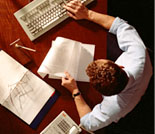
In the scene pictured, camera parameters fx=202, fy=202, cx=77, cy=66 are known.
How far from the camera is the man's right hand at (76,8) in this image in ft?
3.81

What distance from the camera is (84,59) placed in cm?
116

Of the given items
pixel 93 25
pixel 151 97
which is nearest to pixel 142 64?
pixel 93 25

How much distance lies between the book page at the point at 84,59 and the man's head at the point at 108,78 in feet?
0.79

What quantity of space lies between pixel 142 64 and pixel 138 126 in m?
0.63

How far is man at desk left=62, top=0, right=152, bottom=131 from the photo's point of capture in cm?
90

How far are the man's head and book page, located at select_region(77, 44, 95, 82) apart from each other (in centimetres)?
24

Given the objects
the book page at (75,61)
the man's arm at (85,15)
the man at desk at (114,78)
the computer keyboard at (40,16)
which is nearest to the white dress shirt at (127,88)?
the man at desk at (114,78)

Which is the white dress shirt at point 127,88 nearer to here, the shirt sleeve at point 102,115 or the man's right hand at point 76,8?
the shirt sleeve at point 102,115

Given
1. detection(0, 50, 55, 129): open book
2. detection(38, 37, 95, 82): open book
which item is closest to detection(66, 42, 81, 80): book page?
detection(38, 37, 95, 82): open book

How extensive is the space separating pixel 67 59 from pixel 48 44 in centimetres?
15

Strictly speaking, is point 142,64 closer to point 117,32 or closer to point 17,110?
point 117,32

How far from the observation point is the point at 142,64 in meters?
1.02

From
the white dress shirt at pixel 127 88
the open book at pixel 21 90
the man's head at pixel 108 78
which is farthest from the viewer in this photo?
the open book at pixel 21 90

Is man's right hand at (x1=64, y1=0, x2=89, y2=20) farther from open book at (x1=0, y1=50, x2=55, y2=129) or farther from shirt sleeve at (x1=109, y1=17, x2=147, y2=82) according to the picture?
open book at (x1=0, y1=50, x2=55, y2=129)
